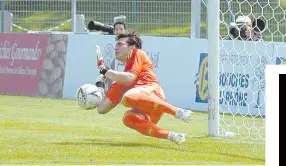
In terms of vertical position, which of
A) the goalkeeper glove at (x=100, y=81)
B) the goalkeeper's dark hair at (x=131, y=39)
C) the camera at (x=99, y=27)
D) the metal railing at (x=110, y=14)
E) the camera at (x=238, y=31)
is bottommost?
the goalkeeper glove at (x=100, y=81)

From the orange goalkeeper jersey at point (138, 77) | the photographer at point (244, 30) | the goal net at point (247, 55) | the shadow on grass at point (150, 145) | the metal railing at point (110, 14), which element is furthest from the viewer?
the metal railing at point (110, 14)

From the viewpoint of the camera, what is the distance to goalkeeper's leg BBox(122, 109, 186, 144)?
947 cm

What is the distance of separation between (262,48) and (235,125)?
1821 mm

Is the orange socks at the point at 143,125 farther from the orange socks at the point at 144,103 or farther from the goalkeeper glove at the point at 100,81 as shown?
the goalkeeper glove at the point at 100,81

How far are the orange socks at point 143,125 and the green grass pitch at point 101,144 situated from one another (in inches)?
5.5

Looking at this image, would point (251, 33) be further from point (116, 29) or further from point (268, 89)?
point (268, 89)

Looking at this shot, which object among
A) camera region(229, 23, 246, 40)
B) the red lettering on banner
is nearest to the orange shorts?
camera region(229, 23, 246, 40)

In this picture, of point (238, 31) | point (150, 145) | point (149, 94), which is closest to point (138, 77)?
point (149, 94)

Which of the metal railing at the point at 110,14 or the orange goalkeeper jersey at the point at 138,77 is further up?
the metal railing at the point at 110,14

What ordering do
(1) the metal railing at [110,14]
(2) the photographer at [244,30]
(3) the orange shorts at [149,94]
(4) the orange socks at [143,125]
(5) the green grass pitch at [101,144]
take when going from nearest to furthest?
(5) the green grass pitch at [101,144] < (4) the orange socks at [143,125] < (3) the orange shorts at [149,94] < (2) the photographer at [244,30] < (1) the metal railing at [110,14]

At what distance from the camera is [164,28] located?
733 inches

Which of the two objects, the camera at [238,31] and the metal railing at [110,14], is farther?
the metal railing at [110,14]

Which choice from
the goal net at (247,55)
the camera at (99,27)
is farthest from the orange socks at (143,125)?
the camera at (99,27)

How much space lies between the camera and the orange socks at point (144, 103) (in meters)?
9.66
